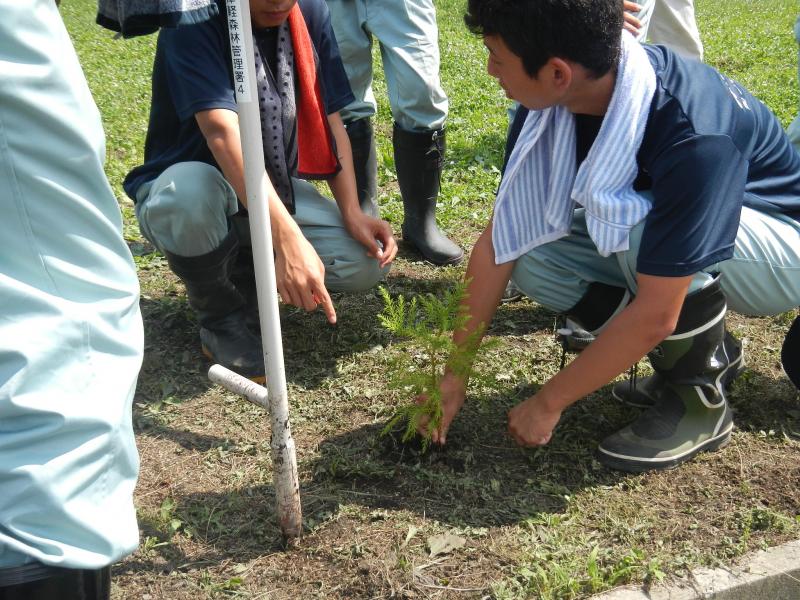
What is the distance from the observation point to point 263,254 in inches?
76.9

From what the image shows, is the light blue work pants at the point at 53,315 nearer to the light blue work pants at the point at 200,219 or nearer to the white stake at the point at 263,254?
the white stake at the point at 263,254

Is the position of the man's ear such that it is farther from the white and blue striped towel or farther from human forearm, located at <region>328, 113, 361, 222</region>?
human forearm, located at <region>328, 113, 361, 222</region>

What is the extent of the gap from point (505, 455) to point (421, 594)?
0.63m

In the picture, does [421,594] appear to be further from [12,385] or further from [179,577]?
[12,385]

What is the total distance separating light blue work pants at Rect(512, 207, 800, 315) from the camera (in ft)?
8.43

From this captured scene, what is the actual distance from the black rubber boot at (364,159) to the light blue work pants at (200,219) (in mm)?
692

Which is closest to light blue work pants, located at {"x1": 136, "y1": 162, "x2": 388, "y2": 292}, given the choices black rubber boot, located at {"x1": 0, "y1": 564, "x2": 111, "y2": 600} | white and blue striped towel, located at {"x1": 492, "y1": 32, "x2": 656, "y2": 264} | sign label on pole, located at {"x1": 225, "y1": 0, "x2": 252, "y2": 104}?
white and blue striped towel, located at {"x1": 492, "y1": 32, "x2": 656, "y2": 264}

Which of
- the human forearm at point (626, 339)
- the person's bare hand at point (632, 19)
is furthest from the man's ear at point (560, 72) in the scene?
the person's bare hand at point (632, 19)

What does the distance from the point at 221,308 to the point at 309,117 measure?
0.72m

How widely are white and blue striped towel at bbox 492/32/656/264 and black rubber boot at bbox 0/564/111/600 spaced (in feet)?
4.91

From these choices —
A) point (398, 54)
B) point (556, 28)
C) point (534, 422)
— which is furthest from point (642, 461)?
point (398, 54)

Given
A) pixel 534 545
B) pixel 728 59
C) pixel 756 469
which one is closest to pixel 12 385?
pixel 534 545

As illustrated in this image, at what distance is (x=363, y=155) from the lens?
3.92 meters

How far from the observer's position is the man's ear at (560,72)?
7.16 ft
